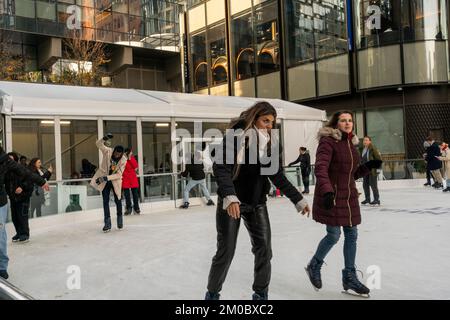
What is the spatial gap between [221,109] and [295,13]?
11391 millimetres

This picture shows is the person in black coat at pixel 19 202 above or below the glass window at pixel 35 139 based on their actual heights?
below

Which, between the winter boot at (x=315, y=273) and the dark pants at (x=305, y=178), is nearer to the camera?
the winter boot at (x=315, y=273)

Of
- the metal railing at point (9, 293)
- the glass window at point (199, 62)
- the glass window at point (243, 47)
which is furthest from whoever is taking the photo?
the glass window at point (199, 62)

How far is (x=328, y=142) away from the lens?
418 cm

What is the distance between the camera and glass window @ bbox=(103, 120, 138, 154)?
12.8 metres

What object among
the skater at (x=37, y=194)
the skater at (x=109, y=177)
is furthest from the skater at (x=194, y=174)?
the skater at (x=37, y=194)

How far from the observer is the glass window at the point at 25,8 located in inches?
968

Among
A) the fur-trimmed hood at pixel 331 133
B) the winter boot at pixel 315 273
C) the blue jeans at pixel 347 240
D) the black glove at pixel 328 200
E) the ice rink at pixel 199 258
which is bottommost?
the ice rink at pixel 199 258

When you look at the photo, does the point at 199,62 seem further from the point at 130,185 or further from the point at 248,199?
the point at 248,199

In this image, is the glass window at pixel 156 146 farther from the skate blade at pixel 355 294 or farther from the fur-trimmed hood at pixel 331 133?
the skate blade at pixel 355 294

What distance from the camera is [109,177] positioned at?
8.54 m

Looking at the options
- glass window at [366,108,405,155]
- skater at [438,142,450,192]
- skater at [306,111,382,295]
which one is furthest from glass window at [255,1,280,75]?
skater at [306,111,382,295]

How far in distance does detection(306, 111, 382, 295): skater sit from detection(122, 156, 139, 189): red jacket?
7395mm

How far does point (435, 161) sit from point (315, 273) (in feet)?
36.8
